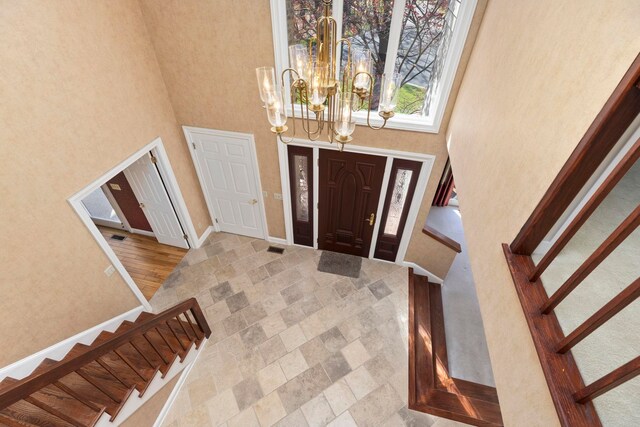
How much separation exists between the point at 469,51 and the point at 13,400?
14.4 feet

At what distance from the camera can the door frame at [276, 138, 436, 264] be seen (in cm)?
391

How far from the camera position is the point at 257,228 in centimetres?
535

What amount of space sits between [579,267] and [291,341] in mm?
3560

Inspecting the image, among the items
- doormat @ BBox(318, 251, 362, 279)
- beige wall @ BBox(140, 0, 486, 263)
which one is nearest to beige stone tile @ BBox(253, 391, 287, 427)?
doormat @ BBox(318, 251, 362, 279)

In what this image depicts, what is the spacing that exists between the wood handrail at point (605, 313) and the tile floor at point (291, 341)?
291 centimetres

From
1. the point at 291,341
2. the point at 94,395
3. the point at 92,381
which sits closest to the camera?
the point at 92,381

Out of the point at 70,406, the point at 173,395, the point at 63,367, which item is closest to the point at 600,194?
the point at 63,367

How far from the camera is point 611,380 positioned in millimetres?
865

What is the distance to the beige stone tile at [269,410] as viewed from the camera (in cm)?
330

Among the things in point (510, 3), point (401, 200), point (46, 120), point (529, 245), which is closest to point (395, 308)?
point (401, 200)

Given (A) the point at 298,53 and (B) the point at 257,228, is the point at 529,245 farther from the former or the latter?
(B) the point at 257,228

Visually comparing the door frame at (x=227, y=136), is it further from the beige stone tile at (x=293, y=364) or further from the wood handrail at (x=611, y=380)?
the wood handrail at (x=611, y=380)

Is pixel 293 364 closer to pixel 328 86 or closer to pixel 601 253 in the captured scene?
pixel 328 86

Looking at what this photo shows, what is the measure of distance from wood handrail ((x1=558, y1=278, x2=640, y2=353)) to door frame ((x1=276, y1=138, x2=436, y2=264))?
302 centimetres
